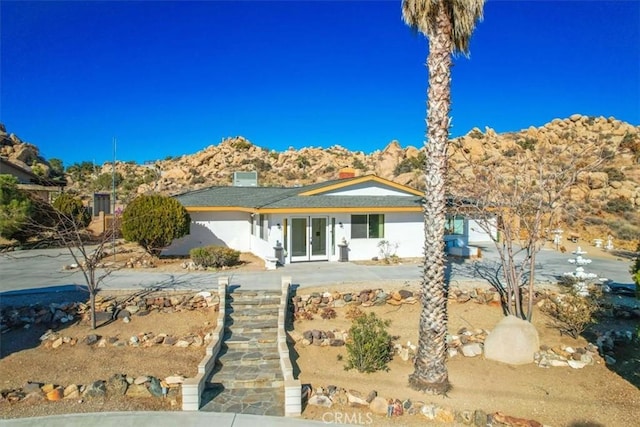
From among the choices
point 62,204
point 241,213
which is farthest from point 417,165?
point 62,204

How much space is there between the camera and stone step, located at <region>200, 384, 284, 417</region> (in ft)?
24.6

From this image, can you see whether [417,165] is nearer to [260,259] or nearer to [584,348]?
[260,259]

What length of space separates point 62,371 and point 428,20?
11.4 m

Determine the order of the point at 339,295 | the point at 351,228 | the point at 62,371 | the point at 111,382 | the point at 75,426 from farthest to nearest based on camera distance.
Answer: the point at 351,228
the point at 339,295
the point at 62,371
the point at 111,382
the point at 75,426

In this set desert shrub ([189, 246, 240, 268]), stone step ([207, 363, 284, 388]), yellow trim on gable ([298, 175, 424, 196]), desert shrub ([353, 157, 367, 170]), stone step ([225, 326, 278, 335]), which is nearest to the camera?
stone step ([207, 363, 284, 388])

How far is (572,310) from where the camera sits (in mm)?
11242

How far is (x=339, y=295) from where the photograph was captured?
12516mm

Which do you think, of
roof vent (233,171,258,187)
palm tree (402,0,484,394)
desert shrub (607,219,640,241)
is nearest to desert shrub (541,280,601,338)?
palm tree (402,0,484,394)

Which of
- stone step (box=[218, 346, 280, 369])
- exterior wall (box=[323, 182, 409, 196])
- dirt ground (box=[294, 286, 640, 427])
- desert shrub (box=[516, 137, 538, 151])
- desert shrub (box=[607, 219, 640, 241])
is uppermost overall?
desert shrub (box=[516, 137, 538, 151])

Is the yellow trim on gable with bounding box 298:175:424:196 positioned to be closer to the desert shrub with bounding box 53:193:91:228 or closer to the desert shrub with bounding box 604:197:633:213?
the desert shrub with bounding box 53:193:91:228

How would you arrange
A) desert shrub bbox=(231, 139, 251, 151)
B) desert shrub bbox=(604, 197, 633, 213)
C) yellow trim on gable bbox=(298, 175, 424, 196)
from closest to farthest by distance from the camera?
yellow trim on gable bbox=(298, 175, 424, 196)
desert shrub bbox=(604, 197, 633, 213)
desert shrub bbox=(231, 139, 251, 151)

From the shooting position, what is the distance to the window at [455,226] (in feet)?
75.6

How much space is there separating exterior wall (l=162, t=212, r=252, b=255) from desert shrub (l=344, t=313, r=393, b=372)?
1237 centimetres

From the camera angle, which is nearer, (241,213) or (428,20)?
(428,20)
